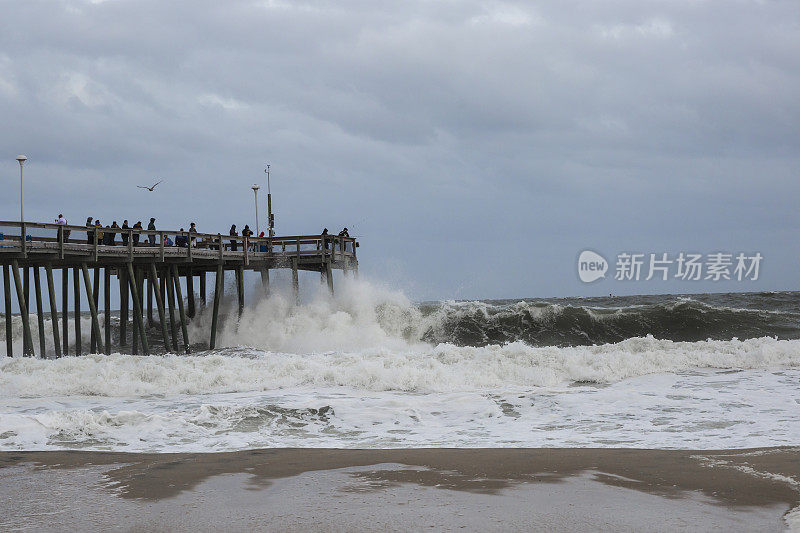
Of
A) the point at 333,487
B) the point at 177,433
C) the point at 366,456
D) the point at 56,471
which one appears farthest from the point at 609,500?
the point at 177,433

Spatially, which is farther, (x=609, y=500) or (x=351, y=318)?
(x=351, y=318)

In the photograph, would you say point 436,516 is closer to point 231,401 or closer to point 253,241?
point 231,401

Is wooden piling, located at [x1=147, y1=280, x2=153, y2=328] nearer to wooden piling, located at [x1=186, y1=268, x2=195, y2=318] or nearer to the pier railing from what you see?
wooden piling, located at [x1=186, y1=268, x2=195, y2=318]

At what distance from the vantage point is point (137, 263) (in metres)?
25.6

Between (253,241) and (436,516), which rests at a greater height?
(253,241)

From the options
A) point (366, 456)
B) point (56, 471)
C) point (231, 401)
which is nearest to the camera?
point (56, 471)

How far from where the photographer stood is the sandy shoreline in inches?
258

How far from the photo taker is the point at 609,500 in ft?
23.2

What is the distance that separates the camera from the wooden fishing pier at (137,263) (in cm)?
2089

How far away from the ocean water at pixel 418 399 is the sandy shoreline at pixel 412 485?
0.95m

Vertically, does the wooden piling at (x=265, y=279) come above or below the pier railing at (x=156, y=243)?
below

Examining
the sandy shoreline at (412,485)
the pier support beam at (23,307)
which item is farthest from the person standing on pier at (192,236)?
the sandy shoreline at (412,485)

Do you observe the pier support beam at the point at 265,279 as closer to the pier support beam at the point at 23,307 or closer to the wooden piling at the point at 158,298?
the wooden piling at the point at 158,298

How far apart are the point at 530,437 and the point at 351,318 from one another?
18.8 metres
